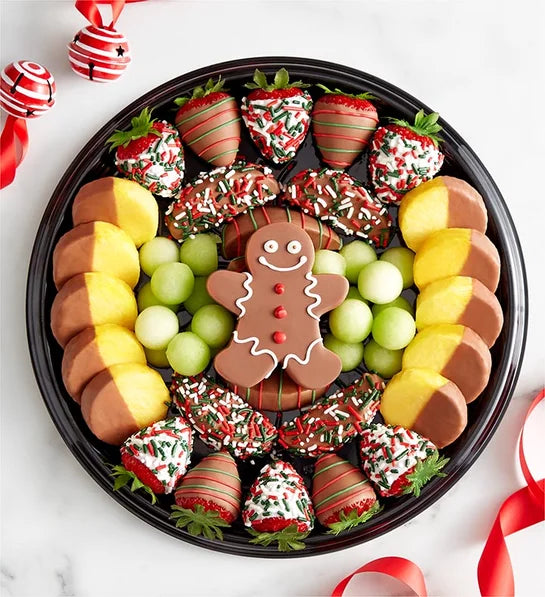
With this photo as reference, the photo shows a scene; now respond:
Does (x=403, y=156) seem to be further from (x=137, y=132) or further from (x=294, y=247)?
(x=137, y=132)

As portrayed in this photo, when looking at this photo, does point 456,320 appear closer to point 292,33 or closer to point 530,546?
point 530,546

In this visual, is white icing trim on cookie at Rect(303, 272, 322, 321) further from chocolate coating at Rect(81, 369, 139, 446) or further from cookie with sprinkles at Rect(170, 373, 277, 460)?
chocolate coating at Rect(81, 369, 139, 446)

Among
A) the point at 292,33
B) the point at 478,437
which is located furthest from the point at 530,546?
the point at 292,33

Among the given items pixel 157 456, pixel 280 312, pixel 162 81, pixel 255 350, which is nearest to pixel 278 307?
pixel 280 312

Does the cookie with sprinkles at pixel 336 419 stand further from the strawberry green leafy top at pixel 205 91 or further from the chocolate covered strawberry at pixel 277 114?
the strawberry green leafy top at pixel 205 91

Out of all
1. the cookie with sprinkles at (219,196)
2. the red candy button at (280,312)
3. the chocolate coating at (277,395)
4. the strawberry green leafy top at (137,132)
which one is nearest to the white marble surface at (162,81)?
the strawberry green leafy top at (137,132)

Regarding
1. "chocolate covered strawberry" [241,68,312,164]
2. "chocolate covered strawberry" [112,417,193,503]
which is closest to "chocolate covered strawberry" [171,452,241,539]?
"chocolate covered strawberry" [112,417,193,503]
